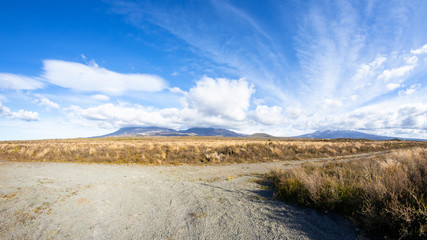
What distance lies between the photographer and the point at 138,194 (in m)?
7.65

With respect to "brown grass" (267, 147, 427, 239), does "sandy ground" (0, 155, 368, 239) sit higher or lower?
lower

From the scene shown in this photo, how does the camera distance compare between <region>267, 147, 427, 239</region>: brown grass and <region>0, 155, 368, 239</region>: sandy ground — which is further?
<region>0, 155, 368, 239</region>: sandy ground

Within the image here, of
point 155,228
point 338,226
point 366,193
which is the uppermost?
point 366,193

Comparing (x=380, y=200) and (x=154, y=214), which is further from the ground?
(x=380, y=200)

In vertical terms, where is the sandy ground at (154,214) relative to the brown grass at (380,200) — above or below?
below

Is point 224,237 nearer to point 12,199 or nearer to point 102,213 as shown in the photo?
point 102,213

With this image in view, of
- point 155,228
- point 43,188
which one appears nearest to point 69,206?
point 43,188

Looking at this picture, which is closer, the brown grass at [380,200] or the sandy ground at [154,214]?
the brown grass at [380,200]

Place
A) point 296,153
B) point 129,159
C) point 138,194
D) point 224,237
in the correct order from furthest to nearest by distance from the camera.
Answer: point 296,153 → point 129,159 → point 138,194 → point 224,237

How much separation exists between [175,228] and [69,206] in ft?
14.0

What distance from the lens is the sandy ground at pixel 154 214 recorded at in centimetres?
453

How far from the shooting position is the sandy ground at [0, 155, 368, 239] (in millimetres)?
4527

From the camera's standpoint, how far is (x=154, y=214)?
573cm

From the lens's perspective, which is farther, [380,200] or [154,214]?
[154,214]
